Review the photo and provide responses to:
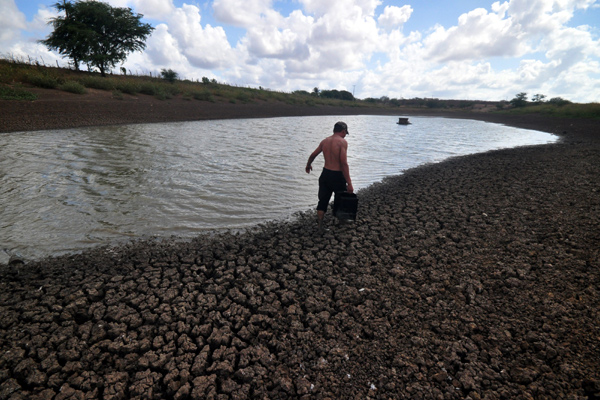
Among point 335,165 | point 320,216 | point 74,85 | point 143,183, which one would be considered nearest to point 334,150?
point 335,165

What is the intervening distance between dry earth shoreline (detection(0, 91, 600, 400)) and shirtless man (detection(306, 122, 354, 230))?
89cm

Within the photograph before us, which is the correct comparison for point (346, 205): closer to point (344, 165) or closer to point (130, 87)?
point (344, 165)

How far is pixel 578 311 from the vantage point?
11.6 feet

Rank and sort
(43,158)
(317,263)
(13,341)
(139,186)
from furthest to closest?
(43,158)
(139,186)
(317,263)
(13,341)

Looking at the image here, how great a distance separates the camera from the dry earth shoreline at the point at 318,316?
8.90 feet

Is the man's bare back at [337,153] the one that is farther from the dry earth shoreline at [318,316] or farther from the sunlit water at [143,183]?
the sunlit water at [143,183]

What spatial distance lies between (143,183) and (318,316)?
7.81 m

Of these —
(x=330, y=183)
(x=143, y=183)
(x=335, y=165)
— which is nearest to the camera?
(x=335, y=165)

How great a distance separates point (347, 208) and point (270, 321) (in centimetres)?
299

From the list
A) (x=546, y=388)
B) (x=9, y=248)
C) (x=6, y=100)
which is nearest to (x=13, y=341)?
(x=9, y=248)

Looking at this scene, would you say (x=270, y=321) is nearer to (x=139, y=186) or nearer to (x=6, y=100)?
(x=139, y=186)

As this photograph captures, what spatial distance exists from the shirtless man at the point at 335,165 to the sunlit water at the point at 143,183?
5.69ft

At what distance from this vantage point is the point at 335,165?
5.69m

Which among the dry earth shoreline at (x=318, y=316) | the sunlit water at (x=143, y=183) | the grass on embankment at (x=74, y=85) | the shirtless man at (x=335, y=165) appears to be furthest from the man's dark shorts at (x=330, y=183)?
the grass on embankment at (x=74, y=85)
